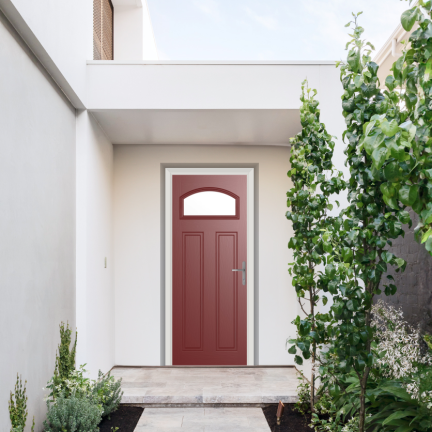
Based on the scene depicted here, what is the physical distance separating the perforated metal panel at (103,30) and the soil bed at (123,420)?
10.0 ft

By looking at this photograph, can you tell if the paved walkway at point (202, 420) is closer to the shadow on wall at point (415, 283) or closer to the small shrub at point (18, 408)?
the small shrub at point (18, 408)

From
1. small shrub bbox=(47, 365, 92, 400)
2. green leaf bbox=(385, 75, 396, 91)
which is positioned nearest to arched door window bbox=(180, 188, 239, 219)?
small shrub bbox=(47, 365, 92, 400)

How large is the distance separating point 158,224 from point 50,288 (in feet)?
6.05

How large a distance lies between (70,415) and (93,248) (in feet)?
4.39

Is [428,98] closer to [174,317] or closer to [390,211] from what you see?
[390,211]

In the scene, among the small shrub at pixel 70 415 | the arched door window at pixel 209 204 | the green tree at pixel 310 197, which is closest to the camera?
the small shrub at pixel 70 415

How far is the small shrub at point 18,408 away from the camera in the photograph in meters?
2.00

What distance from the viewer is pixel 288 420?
10.1 ft

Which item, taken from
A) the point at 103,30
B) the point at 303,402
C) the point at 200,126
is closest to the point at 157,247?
the point at 200,126

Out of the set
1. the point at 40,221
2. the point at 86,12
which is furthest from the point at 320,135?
the point at 86,12

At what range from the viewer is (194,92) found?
10.9 feet

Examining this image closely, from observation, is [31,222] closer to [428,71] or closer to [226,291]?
[428,71]

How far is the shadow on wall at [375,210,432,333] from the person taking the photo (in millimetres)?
2992

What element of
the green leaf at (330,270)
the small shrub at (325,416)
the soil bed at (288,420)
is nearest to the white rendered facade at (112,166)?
the soil bed at (288,420)
